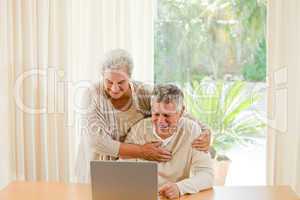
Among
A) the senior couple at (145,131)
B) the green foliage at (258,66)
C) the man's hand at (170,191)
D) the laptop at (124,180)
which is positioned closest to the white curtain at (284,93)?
the green foliage at (258,66)

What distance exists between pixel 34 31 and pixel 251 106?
168 centimetres

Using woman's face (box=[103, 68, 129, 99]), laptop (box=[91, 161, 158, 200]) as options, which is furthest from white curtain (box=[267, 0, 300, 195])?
laptop (box=[91, 161, 158, 200])

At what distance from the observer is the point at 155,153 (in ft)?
7.22

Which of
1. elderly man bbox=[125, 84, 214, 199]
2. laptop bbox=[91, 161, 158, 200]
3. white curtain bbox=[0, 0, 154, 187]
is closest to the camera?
laptop bbox=[91, 161, 158, 200]

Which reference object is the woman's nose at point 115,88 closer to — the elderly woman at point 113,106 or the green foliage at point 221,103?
the elderly woman at point 113,106

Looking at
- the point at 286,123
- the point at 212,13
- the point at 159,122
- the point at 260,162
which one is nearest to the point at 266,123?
the point at 286,123

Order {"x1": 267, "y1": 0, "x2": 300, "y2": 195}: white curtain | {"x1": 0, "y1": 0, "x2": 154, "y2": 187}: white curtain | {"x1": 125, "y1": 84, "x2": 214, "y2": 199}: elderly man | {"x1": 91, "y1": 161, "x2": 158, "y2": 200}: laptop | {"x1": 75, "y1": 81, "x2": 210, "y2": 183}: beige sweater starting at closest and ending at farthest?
{"x1": 91, "y1": 161, "x2": 158, "y2": 200}: laptop, {"x1": 125, "y1": 84, "x2": 214, "y2": 199}: elderly man, {"x1": 75, "y1": 81, "x2": 210, "y2": 183}: beige sweater, {"x1": 267, "y1": 0, "x2": 300, "y2": 195}: white curtain, {"x1": 0, "y1": 0, "x2": 154, "y2": 187}: white curtain

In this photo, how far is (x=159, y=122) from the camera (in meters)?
2.21

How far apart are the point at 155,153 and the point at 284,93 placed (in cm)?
125

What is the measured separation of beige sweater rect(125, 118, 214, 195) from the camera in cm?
201

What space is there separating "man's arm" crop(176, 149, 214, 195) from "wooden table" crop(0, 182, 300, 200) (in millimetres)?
31

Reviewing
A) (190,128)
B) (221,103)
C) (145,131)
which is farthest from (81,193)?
(221,103)

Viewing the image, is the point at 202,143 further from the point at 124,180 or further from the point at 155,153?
the point at 124,180

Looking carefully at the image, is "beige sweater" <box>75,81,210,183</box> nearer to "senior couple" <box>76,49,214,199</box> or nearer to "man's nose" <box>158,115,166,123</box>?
"senior couple" <box>76,49,214,199</box>
